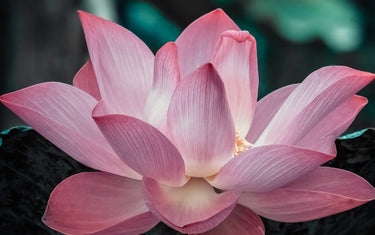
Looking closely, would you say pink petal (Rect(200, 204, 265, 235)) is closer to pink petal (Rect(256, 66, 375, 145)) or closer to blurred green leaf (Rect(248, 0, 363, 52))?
pink petal (Rect(256, 66, 375, 145))

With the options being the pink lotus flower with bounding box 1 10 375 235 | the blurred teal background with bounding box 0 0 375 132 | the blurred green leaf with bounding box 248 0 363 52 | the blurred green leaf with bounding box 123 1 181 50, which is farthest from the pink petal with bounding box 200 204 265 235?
the blurred green leaf with bounding box 248 0 363 52

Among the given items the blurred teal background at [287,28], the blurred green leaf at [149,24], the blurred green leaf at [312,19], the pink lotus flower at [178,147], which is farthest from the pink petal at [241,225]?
the blurred green leaf at [312,19]

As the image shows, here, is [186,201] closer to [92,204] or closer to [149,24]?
[92,204]

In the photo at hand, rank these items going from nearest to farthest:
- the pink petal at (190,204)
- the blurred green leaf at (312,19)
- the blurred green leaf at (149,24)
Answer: the pink petal at (190,204) → the blurred green leaf at (149,24) → the blurred green leaf at (312,19)

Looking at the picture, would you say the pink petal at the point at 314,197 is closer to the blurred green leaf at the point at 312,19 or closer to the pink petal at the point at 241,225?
the pink petal at the point at 241,225

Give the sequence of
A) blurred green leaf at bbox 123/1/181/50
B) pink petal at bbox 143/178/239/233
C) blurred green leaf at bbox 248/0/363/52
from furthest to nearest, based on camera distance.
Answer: blurred green leaf at bbox 248/0/363/52 < blurred green leaf at bbox 123/1/181/50 < pink petal at bbox 143/178/239/233

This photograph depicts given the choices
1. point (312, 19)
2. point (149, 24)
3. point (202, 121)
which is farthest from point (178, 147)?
point (312, 19)
